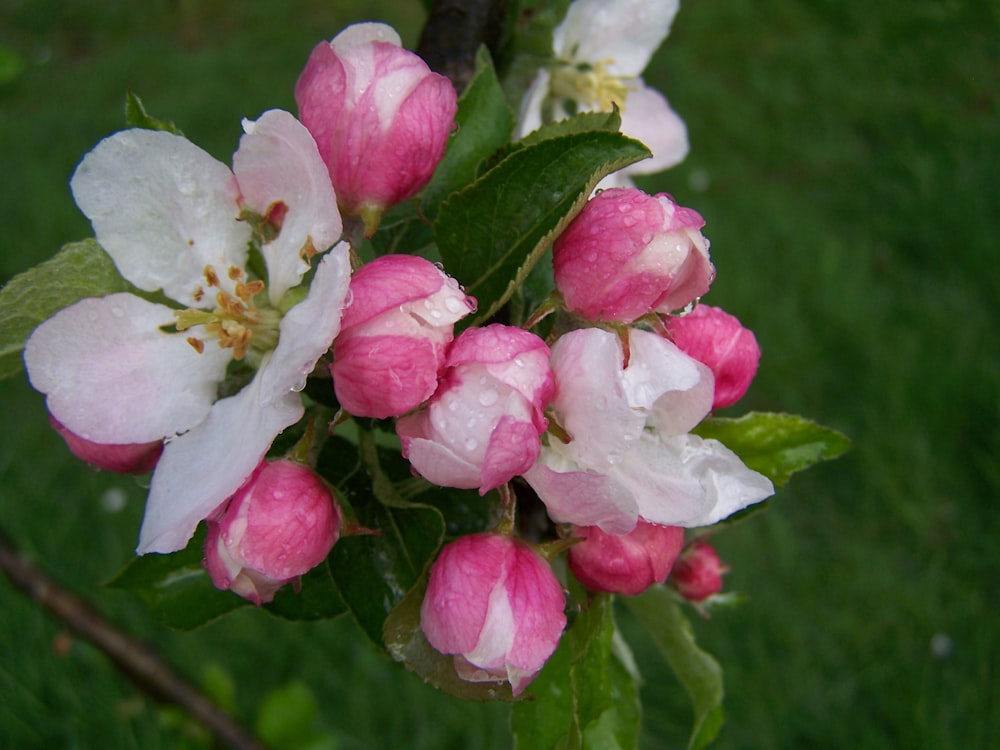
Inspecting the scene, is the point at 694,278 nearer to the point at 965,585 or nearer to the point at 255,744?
the point at 255,744

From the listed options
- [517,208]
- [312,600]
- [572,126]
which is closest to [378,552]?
[312,600]

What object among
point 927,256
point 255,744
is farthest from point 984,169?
point 255,744

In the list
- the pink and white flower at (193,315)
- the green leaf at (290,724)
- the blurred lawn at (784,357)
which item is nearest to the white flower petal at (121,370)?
the pink and white flower at (193,315)

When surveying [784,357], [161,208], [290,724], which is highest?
[161,208]

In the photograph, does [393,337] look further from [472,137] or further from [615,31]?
[615,31]

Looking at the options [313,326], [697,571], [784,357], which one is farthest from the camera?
[784,357]

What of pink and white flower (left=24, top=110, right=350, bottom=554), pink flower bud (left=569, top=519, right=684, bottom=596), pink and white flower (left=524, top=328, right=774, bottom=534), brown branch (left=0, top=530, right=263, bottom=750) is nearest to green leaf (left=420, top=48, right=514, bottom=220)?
pink and white flower (left=24, top=110, right=350, bottom=554)

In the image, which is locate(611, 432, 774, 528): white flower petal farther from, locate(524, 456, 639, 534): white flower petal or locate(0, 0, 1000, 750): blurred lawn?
locate(0, 0, 1000, 750): blurred lawn
